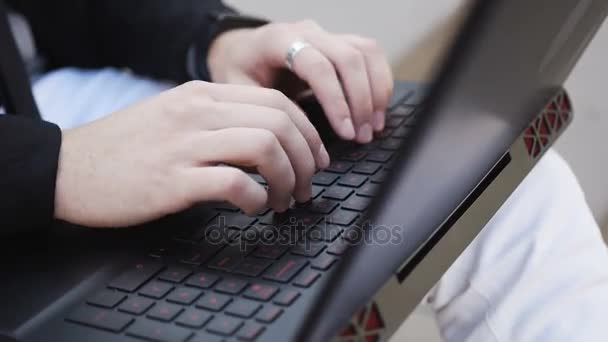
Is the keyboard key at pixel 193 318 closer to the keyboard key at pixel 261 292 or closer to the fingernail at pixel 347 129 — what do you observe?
the keyboard key at pixel 261 292

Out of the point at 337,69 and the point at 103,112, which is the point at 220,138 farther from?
the point at 103,112

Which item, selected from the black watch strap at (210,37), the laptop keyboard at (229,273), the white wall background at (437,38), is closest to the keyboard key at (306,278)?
the laptop keyboard at (229,273)

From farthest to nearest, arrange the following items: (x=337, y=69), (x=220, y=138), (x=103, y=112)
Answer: (x=103, y=112) → (x=337, y=69) → (x=220, y=138)

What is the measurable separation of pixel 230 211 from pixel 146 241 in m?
0.06

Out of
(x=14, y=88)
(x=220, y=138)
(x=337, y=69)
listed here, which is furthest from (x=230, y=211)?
(x=14, y=88)

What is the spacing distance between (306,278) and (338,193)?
0.10 meters

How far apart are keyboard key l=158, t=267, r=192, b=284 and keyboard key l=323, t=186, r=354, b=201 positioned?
114 millimetres

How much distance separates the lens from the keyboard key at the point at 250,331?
0.33m

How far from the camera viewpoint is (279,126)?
418 millimetres

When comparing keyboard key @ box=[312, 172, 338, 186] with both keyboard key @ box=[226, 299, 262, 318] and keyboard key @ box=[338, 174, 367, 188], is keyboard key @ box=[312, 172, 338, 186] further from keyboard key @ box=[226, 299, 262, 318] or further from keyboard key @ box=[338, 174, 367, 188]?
keyboard key @ box=[226, 299, 262, 318]

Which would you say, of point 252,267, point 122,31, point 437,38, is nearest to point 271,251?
point 252,267

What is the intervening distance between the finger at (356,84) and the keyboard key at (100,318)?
0.25 m

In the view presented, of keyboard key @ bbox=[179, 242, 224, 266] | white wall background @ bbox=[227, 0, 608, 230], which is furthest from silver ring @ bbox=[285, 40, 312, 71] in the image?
white wall background @ bbox=[227, 0, 608, 230]

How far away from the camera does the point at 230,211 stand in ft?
1.46
